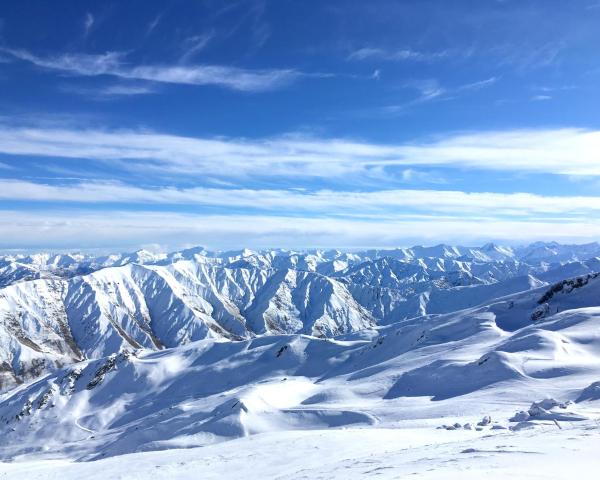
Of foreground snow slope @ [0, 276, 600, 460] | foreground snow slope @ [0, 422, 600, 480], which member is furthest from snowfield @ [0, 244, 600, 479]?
foreground snow slope @ [0, 276, 600, 460]

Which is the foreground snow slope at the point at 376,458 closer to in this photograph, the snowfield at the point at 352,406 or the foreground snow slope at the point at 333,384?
the snowfield at the point at 352,406

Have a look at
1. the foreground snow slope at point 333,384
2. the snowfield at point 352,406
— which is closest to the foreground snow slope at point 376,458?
the snowfield at point 352,406

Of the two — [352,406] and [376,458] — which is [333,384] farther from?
[376,458]

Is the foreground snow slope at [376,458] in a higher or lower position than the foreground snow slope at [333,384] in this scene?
higher

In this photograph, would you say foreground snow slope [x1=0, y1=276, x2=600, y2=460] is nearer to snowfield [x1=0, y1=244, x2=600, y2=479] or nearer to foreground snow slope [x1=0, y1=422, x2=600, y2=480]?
snowfield [x1=0, y1=244, x2=600, y2=479]

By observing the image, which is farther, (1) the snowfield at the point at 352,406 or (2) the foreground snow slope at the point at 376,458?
(1) the snowfield at the point at 352,406

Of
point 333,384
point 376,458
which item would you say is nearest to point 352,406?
point 333,384

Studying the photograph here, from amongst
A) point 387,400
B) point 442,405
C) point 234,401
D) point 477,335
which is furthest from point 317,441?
point 477,335

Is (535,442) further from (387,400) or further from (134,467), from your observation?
(387,400)
